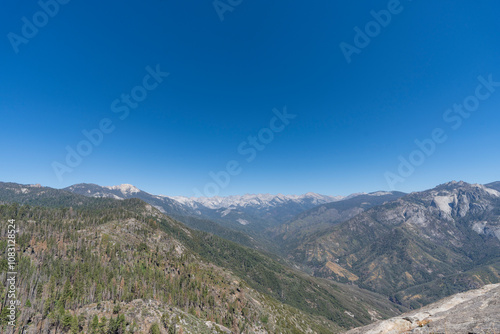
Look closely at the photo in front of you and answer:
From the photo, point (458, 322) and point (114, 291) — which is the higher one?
point (458, 322)

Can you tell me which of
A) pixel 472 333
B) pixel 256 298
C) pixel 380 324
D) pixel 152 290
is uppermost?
pixel 472 333

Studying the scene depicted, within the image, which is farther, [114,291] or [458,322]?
[114,291]

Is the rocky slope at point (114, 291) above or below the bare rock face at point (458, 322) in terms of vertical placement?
below

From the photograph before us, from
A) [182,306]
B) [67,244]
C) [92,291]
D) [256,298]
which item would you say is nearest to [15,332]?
[92,291]

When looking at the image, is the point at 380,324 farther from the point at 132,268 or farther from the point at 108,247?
the point at 108,247

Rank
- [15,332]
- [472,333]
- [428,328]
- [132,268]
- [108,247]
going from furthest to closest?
[108,247] → [132,268] → [15,332] → [428,328] → [472,333]

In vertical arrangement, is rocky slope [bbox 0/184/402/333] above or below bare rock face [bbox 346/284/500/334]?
below

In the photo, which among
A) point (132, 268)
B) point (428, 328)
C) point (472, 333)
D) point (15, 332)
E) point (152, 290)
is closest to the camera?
point (472, 333)

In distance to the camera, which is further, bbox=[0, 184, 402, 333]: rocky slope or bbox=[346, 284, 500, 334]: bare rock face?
bbox=[0, 184, 402, 333]: rocky slope

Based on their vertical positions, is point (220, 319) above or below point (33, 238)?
below

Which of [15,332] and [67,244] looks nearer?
[15,332]

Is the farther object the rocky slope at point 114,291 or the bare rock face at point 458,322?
the rocky slope at point 114,291
